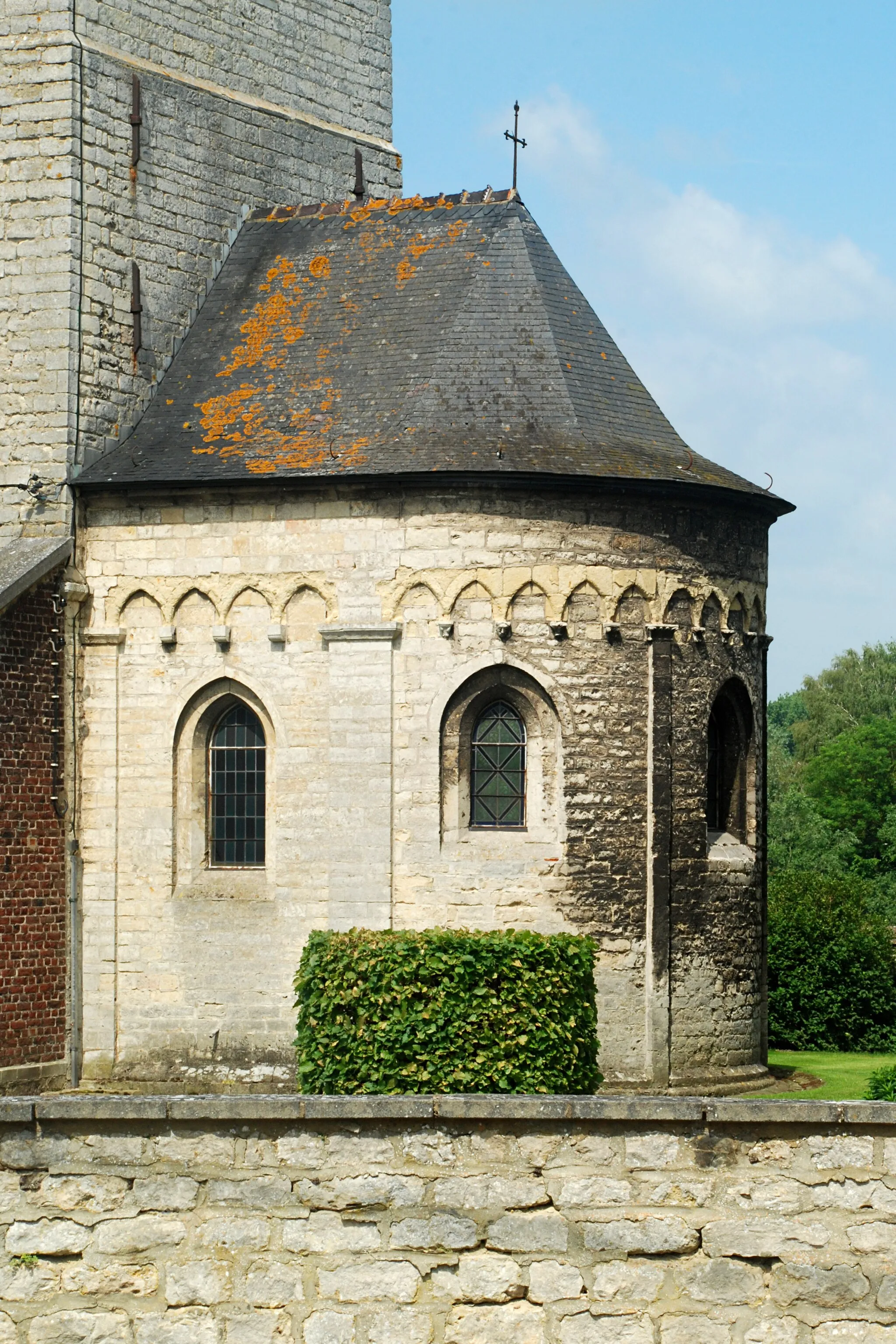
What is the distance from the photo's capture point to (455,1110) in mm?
8898

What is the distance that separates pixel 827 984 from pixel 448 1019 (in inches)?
383

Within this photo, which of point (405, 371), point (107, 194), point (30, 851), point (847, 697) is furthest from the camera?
point (847, 697)

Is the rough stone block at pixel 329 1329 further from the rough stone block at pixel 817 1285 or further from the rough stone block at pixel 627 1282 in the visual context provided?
the rough stone block at pixel 817 1285

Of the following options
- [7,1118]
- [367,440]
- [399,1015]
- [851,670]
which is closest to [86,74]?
[367,440]

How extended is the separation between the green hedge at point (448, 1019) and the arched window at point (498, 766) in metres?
1.97

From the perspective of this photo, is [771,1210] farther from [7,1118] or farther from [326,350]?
[326,350]

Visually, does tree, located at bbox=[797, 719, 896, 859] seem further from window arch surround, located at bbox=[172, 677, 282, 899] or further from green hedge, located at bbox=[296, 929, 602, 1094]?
green hedge, located at bbox=[296, 929, 602, 1094]

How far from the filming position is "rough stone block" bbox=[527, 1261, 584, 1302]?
883 centimetres

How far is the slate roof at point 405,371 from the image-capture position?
768 inches

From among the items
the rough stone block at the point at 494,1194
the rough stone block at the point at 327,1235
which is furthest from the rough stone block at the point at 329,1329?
the rough stone block at the point at 494,1194

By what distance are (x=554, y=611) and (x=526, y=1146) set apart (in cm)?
1064

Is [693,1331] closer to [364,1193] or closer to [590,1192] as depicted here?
[590,1192]

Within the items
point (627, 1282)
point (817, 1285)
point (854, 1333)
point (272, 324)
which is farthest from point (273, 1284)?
point (272, 324)

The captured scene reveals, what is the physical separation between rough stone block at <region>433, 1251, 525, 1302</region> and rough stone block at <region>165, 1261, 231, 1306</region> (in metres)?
0.99
